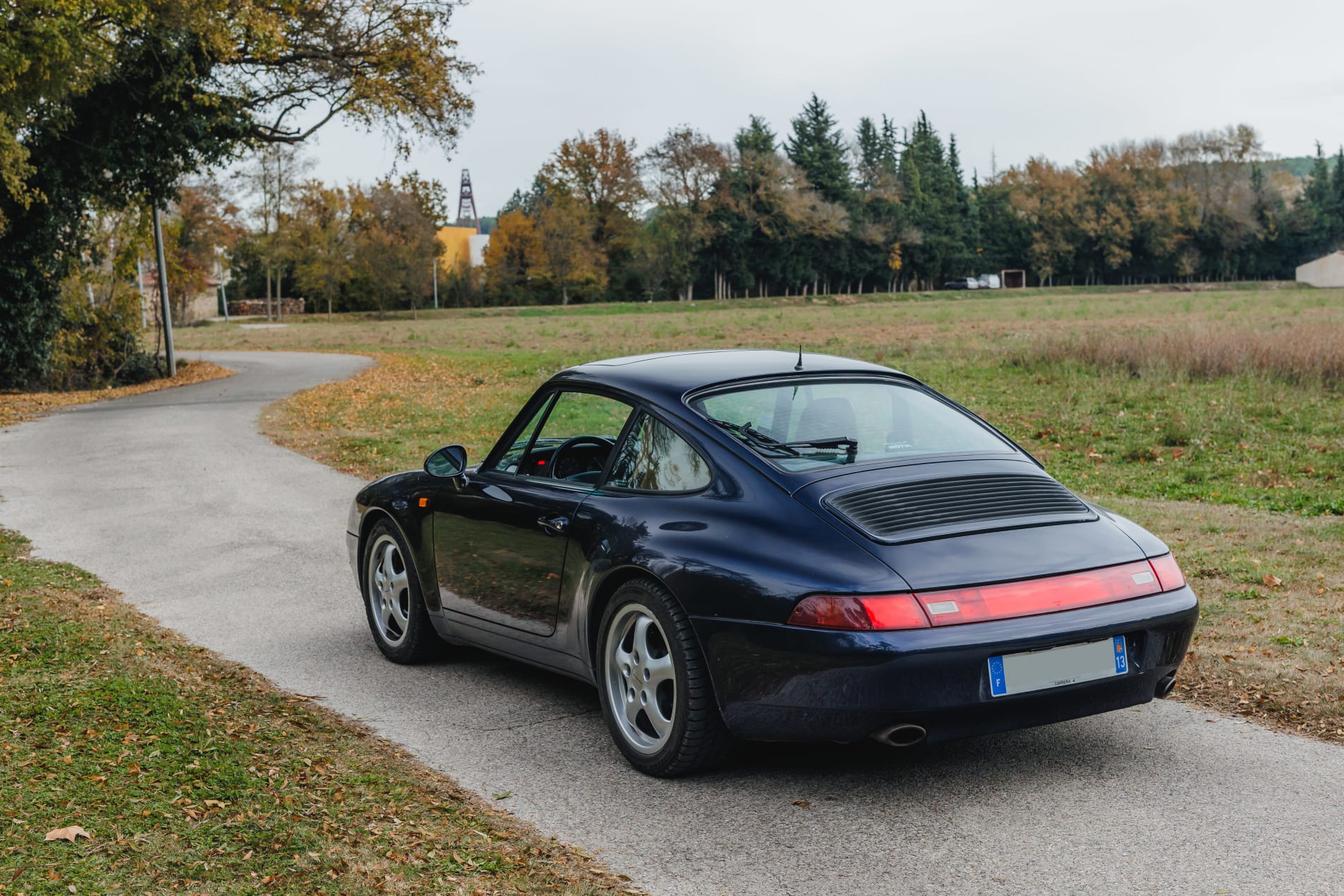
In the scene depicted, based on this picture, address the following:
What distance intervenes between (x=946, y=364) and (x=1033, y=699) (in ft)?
69.9

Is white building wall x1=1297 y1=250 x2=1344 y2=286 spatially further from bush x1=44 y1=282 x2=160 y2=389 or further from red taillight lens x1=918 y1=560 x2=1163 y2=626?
red taillight lens x1=918 y1=560 x2=1163 y2=626

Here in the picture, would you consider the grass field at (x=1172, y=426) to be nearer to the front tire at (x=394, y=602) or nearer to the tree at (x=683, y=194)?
the front tire at (x=394, y=602)

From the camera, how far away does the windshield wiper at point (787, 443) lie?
467cm

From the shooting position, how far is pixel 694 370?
5262 mm

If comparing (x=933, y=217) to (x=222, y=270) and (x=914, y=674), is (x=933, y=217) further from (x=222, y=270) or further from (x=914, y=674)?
(x=914, y=674)

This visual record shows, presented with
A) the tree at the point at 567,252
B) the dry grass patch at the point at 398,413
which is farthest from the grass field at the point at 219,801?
the tree at the point at 567,252

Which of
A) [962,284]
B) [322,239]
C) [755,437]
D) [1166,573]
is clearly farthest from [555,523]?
[962,284]

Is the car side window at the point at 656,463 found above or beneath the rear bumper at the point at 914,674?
above

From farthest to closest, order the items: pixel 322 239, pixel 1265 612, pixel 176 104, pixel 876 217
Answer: pixel 876 217
pixel 322 239
pixel 176 104
pixel 1265 612

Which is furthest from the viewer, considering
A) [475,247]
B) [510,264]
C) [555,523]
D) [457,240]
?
[457,240]

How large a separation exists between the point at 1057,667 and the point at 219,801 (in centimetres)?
272

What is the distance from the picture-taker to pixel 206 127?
84.6 feet

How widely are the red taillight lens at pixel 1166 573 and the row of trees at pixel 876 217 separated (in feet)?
276

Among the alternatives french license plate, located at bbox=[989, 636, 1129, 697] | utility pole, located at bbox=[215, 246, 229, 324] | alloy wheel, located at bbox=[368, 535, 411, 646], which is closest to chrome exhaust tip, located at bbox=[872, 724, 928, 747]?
french license plate, located at bbox=[989, 636, 1129, 697]
